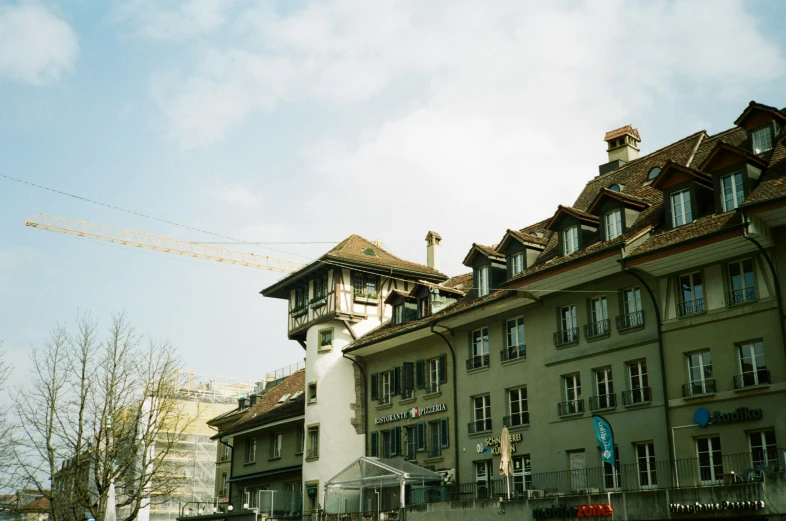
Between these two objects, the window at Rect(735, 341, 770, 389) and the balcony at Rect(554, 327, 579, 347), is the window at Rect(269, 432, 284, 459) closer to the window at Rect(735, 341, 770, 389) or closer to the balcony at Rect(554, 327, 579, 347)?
the balcony at Rect(554, 327, 579, 347)

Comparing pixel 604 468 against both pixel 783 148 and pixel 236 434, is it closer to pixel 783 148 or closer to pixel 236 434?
pixel 783 148

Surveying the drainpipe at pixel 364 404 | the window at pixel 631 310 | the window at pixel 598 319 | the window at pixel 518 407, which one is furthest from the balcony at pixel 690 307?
the drainpipe at pixel 364 404

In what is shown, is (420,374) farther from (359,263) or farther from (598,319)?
(598,319)

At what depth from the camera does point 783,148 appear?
96.5 feet

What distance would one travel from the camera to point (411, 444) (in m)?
42.9

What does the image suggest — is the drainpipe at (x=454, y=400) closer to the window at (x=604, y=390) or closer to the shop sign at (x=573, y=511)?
the window at (x=604, y=390)

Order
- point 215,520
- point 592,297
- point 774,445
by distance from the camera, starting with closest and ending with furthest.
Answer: point 774,445, point 592,297, point 215,520

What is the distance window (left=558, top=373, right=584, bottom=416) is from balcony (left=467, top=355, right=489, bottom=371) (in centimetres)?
490

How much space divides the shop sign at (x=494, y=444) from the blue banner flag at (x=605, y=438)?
5.46m

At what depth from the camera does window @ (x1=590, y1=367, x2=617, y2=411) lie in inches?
1298

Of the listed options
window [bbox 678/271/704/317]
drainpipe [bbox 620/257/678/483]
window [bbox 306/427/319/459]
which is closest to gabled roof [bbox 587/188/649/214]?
drainpipe [bbox 620/257/678/483]

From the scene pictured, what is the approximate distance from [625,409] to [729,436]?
14.6ft

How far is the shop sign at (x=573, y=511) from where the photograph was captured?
28616 mm

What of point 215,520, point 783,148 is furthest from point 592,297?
point 215,520
